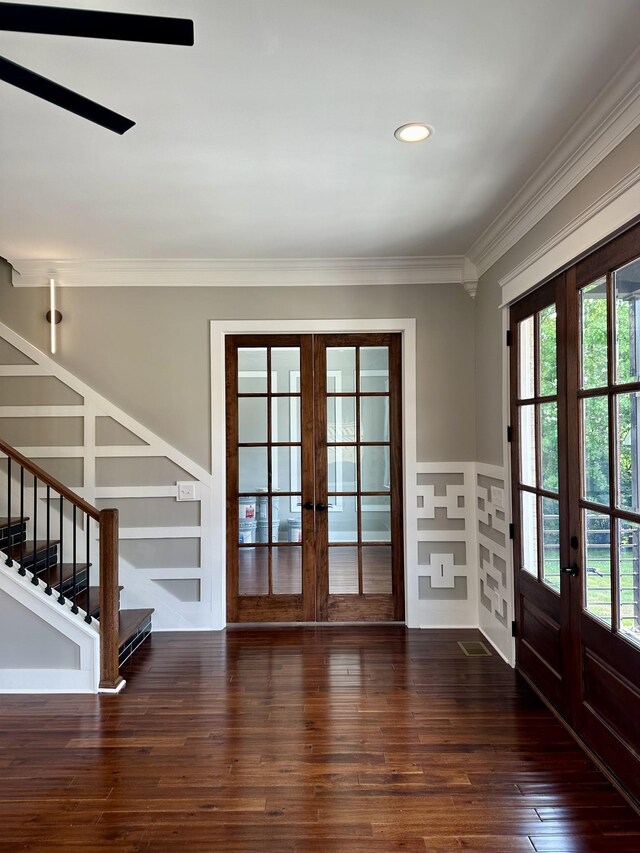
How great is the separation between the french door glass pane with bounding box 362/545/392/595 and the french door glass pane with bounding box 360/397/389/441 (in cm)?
86

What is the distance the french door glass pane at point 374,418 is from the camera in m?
4.27

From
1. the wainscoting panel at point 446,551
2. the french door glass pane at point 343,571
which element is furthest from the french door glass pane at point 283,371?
the french door glass pane at point 343,571

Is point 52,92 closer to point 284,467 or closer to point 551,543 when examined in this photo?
point 551,543

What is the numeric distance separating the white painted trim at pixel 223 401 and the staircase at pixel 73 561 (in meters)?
0.85

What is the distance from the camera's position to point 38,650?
3148 mm

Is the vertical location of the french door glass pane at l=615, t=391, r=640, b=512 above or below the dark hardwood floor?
above

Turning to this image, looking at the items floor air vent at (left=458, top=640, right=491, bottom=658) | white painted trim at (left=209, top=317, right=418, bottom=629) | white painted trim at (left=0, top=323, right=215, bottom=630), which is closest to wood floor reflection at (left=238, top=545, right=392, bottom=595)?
white painted trim at (left=209, top=317, right=418, bottom=629)

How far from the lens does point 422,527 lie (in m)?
4.16

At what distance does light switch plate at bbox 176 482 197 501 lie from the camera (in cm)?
414

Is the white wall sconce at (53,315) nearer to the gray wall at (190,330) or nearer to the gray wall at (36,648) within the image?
the gray wall at (190,330)

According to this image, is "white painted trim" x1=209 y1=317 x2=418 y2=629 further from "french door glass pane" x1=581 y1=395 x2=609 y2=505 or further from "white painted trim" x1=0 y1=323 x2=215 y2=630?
"french door glass pane" x1=581 y1=395 x2=609 y2=505

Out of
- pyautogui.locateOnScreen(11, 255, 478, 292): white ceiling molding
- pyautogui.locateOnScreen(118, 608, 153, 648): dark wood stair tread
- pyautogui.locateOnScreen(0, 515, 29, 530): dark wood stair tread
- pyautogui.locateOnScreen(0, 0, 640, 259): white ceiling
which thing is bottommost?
pyautogui.locateOnScreen(118, 608, 153, 648): dark wood stair tread

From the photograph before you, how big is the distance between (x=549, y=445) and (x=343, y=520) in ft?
5.92

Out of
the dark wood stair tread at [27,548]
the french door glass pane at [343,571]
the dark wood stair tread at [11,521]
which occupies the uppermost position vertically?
the dark wood stair tread at [11,521]
